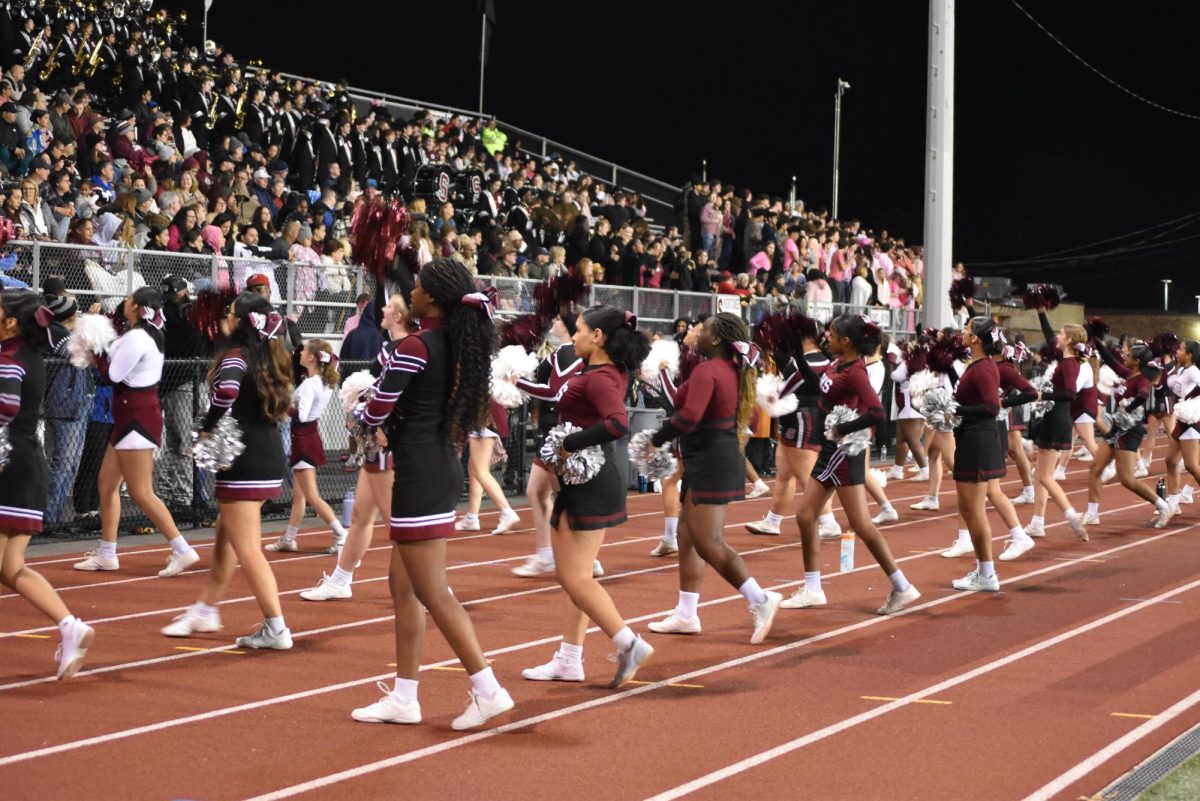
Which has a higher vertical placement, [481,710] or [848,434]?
[848,434]

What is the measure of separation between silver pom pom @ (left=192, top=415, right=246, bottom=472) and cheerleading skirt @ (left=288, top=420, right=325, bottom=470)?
320cm

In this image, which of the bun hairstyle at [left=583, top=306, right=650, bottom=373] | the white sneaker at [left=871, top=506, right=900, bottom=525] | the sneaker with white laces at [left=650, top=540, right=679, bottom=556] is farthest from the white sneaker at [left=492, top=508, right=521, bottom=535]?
the bun hairstyle at [left=583, top=306, right=650, bottom=373]

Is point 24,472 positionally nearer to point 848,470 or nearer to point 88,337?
point 88,337

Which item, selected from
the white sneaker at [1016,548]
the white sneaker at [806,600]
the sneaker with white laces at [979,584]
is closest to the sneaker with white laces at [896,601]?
the white sneaker at [806,600]

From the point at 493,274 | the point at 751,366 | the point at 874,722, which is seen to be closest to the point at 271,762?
the point at 874,722

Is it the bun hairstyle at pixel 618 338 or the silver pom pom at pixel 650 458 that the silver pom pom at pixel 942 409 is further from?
the bun hairstyle at pixel 618 338

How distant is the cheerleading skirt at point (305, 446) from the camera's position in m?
10.8

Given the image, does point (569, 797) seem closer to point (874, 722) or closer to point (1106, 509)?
point (874, 722)

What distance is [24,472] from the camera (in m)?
6.74

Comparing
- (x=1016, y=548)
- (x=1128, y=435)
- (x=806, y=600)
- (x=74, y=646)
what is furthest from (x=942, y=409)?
(x=74, y=646)

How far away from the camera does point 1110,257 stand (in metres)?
55.9

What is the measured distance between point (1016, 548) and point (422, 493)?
7.11 meters

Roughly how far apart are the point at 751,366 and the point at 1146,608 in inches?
128

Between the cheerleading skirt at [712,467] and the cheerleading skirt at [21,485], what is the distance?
3.23 meters
